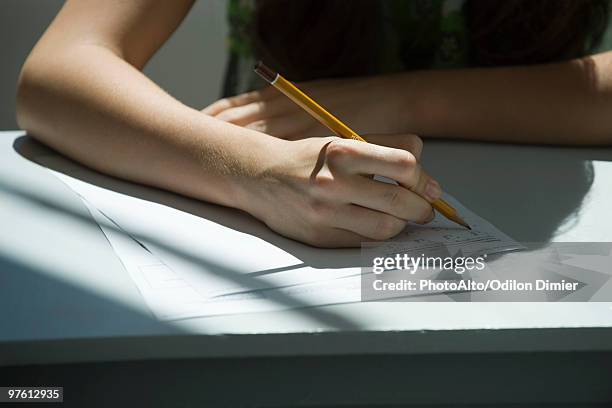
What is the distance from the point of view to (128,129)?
77cm

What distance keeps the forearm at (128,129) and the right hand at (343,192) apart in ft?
0.14

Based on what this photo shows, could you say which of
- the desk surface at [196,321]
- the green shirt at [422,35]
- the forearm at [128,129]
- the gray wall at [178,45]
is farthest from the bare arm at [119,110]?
the gray wall at [178,45]

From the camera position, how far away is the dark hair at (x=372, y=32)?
1160mm

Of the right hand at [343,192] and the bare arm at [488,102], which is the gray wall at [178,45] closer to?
the bare arm at [488,102]

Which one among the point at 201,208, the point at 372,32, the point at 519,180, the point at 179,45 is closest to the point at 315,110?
the point at 201,208

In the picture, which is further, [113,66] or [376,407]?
[113,66]

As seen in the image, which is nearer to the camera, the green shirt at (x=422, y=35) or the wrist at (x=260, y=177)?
the wrist at (x=260, y=177)

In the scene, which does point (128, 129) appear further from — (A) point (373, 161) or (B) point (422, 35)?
(B) point (422, 35)

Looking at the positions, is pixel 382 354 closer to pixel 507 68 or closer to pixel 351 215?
pixel 351 215

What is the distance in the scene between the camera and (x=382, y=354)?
517mm

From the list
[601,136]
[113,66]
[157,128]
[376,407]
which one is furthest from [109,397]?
[601,136]

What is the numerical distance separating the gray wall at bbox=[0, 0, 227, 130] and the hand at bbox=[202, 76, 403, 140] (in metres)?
0.63

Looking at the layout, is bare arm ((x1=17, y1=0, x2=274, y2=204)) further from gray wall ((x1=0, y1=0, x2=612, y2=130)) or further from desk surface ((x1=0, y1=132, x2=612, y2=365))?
gray wall ((x1=0, y1=0, x2=612, y2=130))

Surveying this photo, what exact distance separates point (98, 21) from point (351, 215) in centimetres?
45
